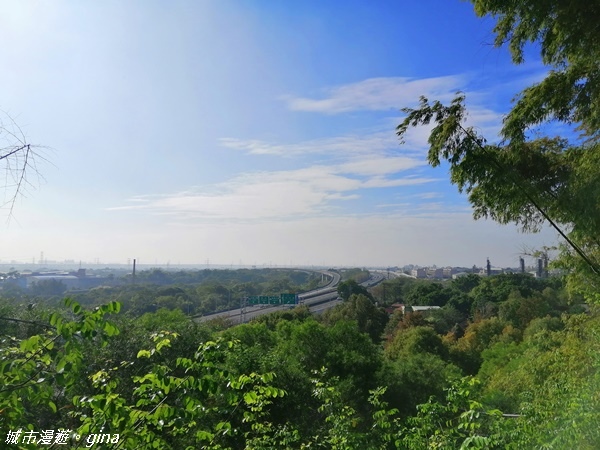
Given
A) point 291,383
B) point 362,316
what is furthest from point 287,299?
point 291,383

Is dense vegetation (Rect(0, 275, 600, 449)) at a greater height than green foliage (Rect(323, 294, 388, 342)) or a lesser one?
greater

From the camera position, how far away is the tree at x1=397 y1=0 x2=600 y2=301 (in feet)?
12.4

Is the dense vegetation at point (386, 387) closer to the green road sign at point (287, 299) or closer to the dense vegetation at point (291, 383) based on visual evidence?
the dense vegetation at point (291, 383)

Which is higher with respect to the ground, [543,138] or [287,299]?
[543,138]

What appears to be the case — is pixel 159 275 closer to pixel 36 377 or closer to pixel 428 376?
pixel 428 376

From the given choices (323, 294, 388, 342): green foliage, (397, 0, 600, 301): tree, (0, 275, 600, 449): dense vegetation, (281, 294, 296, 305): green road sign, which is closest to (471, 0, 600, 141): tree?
(397, 0, 600, 301): tree

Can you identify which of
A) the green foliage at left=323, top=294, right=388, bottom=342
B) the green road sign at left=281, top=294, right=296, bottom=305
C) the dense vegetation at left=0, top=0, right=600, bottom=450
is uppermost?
the dense vegetation at left=0, top=0, right=600, bottom=450

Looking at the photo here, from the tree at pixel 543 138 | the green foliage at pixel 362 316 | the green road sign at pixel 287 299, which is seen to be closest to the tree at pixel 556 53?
the tree at pixel 543 138

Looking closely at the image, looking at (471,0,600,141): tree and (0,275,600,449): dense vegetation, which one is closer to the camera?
(0,275,600,449): dense vegetation

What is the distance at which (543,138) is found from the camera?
502 centimetres

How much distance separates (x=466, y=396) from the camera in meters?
3.51

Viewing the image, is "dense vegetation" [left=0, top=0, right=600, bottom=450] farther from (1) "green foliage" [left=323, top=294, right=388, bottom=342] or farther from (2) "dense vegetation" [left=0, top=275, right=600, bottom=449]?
(1) "green foliage" [left=323, top=294, right=388, bottom=342]

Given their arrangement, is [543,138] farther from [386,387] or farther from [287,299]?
[287,299]

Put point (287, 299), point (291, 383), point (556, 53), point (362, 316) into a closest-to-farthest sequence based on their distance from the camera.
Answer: point (556, 53), point (291, 383), point (287, 299), point (362, 316)
